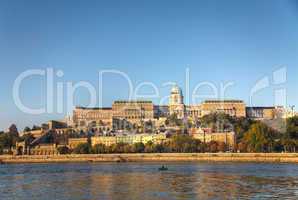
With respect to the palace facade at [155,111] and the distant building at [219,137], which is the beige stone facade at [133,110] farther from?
the distant building at [219,137]

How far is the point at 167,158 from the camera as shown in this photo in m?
68.3

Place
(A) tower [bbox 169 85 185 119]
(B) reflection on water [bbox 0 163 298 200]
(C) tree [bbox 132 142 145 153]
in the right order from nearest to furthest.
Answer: (B) reflection on water [bbox 0 163 298 200], (C) tree [bbox 132 142 145 153], (A) tower [bbox 169 85 185 119]

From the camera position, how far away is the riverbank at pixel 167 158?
57.7 meters

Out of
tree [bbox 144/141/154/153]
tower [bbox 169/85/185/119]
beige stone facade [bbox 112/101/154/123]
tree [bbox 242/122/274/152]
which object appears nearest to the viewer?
tree [bbox 242/122/274/152]

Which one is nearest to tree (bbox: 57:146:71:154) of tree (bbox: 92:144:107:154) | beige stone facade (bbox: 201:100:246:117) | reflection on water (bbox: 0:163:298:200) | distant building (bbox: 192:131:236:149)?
tree (bbox: 92:144:107:154)

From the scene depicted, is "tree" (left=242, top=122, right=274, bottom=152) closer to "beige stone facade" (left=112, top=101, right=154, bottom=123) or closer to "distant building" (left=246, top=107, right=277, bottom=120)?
"distant building" (left=246, top=107, right=277, bottom=120)

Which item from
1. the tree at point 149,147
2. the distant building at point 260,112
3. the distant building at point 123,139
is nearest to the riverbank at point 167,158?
the tree at point 149,147

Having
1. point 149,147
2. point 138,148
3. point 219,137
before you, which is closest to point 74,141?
point 138,148

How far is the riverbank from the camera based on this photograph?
5768cm

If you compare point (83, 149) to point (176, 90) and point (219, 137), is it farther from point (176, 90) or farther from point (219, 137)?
point (176, 90)

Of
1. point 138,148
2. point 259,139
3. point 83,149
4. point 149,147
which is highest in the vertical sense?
point 259,139

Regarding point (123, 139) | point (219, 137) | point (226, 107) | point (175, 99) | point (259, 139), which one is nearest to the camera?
point (259, 139)

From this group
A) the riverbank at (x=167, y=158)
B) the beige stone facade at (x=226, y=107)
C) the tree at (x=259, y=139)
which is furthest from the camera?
the beige stone facade at (x=226, y=107)

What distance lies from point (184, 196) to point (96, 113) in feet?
345
